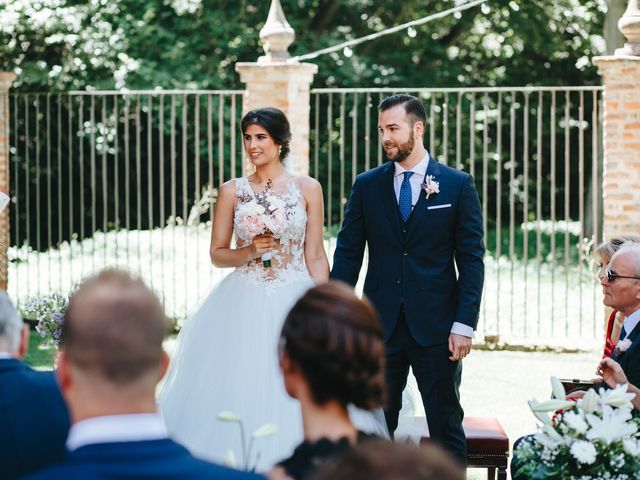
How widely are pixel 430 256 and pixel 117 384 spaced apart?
10.6 feet

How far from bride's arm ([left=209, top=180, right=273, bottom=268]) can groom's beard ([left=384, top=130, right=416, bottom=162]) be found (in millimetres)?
917

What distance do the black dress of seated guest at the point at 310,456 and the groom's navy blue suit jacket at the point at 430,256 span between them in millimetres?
2730

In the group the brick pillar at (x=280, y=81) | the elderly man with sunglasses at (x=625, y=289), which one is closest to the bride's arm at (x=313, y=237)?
the elderly man with sunglasses at (x=625, y=289)

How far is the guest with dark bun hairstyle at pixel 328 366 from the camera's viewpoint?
234cm

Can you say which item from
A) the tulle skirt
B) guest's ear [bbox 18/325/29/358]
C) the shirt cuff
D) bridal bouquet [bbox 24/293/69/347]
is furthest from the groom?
guest's ear [bbox 18/325/29/358]

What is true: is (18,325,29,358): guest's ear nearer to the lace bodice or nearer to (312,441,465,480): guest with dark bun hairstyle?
(312,441,465,480): guest with dark bun hairstyle

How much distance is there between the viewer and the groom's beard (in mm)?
5137

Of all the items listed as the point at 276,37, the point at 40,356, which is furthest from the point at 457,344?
the point at 40,356

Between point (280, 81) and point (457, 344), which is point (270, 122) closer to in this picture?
point (457, 344)

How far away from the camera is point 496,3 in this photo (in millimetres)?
19125

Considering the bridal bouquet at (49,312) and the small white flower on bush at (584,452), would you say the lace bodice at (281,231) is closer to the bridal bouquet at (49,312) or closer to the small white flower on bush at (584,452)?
the bridal bouquet at (49,312)

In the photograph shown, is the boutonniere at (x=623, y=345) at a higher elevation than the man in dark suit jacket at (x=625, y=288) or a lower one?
lower

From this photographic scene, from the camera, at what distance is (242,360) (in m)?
5.55

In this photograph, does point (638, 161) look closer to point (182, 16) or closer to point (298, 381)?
point (298, 381)
